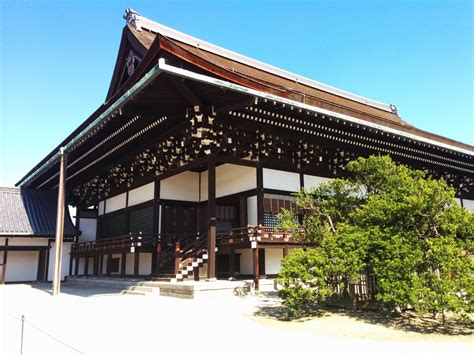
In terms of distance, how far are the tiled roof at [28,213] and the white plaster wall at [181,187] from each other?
348 inches

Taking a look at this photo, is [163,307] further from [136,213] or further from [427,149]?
[427,149]

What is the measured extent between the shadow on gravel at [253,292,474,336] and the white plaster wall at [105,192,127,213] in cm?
1143

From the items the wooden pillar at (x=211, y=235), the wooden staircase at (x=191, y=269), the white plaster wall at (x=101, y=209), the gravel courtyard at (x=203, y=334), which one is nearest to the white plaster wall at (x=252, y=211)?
the wooden pillar at (x=211, y=235)

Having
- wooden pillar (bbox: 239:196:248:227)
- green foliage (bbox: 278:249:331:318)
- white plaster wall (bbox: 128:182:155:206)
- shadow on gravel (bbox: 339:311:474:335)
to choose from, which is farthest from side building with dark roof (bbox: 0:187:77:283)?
shadow on gravel (bbox: 339:311:474:335)

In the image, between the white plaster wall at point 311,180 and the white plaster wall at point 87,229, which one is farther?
the white plaster wall at point 87,229

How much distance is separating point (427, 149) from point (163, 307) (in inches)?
445

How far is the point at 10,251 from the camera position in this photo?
20.5 m

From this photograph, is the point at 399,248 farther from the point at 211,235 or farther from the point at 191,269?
the point at 191,269

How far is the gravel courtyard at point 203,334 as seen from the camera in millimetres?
5262

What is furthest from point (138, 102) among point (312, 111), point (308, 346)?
point (308, 346)

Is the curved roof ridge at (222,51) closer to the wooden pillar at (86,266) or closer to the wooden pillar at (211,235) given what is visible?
the wooden pillar at (211,235)

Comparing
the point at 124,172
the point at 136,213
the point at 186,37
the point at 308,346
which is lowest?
the point at 308,346

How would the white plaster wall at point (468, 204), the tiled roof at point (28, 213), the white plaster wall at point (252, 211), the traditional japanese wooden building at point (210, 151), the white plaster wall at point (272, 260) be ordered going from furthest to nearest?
the tiled roof at point (28, 213), the white plaster wall at point (468, 204), the white plaster wall at point (252, 211), the white plaster wall at point (272, 260), the traditional japanese wooden building at point (210, 151)

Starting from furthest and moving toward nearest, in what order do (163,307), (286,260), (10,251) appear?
(10,251), (163,307), (286,260)
